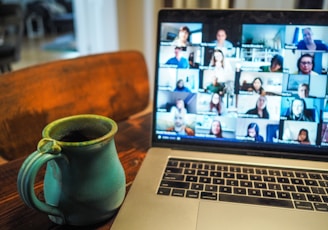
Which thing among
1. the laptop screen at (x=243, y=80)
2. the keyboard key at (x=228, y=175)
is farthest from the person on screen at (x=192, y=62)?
the keyboard key at (x=228, y=175)

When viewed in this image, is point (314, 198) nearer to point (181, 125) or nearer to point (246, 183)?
point (246, 183)

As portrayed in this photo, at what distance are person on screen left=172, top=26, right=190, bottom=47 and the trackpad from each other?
32 cm

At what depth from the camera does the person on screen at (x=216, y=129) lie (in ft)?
2.33

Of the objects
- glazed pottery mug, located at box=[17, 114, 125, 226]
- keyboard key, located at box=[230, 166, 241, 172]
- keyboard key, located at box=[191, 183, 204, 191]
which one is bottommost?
keyboard key, located at box=[191, 183, 204, 191]

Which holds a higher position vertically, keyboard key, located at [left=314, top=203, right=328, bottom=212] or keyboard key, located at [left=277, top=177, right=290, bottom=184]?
keyboard key, located at [left=277, top=177, right=290, bottom=184]

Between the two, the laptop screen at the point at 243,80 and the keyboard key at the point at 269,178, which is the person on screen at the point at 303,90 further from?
the keyboard key at the point at 269,178

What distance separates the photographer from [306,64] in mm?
672

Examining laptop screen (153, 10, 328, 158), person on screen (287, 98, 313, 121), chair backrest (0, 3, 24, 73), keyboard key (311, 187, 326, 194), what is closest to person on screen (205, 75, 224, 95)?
laptop screen (153, 10, 328, 158)

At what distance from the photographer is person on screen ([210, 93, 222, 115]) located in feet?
2.32

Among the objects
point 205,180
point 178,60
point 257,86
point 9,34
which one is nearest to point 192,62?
point 178,60

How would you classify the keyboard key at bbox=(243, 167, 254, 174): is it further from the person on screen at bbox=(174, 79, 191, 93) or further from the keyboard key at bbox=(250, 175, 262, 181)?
the person on screen at bbox=(174, 79, 191, 93)

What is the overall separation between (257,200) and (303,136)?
0.63 feet

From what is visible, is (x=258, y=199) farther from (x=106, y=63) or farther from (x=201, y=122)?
(x=106, y=63)

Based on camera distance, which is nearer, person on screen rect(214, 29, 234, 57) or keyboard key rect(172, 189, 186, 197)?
keyboard key rect(172, 189, 186, 197)
